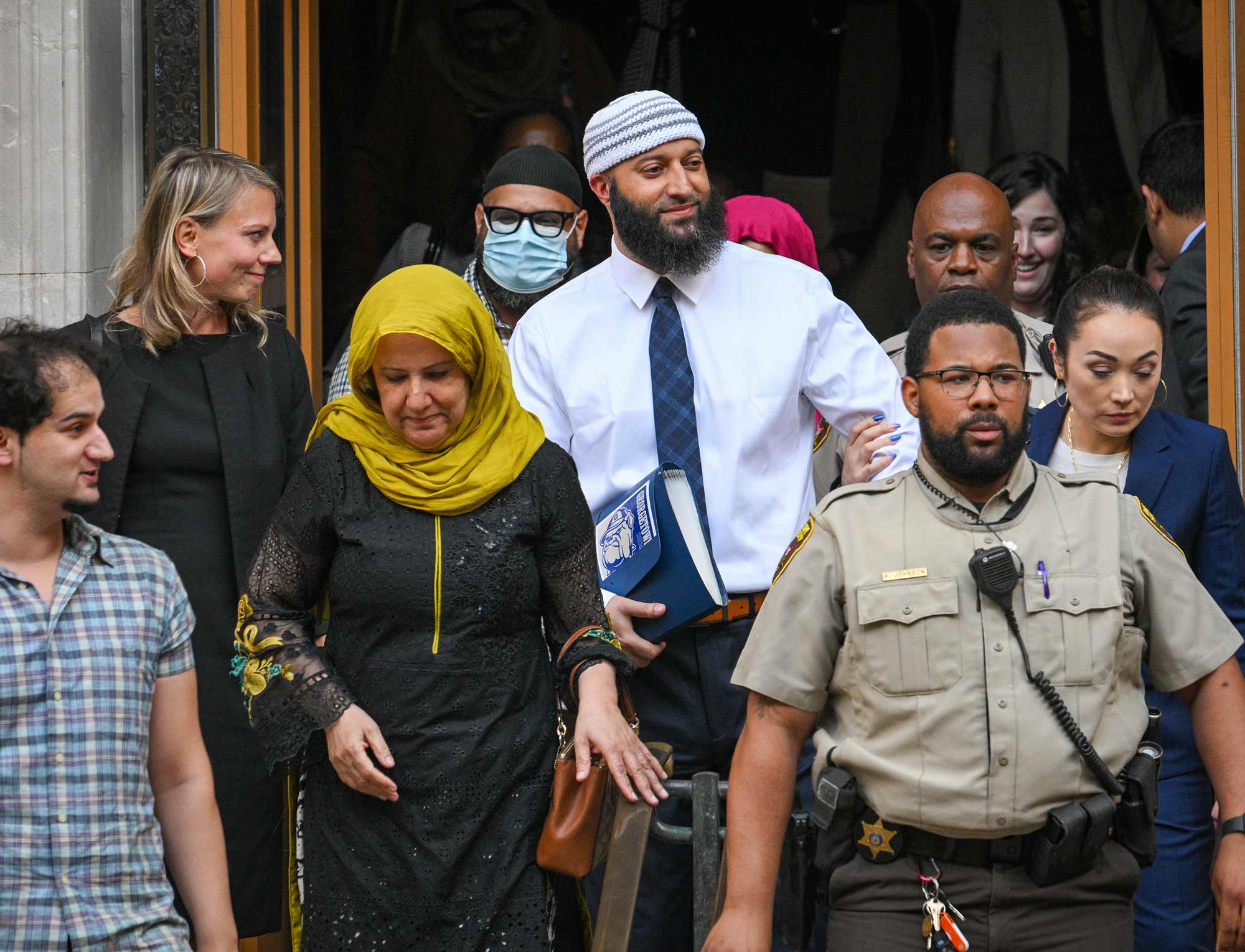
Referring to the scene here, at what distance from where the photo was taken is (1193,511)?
3557 millimetres

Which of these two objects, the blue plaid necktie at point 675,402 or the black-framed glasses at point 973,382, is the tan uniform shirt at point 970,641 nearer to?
the black-framed glasses at point 973,382

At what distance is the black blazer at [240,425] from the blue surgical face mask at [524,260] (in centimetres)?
94

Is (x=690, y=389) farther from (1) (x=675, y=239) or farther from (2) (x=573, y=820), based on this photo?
(2) (x=573, y=820)

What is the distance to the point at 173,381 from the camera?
380 cm

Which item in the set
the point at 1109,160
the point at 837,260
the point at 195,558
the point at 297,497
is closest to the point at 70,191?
the point at 195,558

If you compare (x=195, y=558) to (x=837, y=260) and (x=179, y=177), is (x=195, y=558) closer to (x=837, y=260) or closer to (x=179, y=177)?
(x=179, y=177)

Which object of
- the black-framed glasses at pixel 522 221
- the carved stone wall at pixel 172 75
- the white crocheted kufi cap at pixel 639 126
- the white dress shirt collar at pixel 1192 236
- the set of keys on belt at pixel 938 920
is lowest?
the set of keys on belt at pixel 938 920

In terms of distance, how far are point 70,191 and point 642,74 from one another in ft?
10.5

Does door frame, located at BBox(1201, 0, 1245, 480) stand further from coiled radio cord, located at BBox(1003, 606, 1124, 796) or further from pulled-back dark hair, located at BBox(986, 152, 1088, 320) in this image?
coiled radio cord, located at BBox(1003, 606, 1124, 796)

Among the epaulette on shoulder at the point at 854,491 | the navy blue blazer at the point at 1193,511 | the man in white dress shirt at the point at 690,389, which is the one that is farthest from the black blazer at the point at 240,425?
the navy blue blazer at the point at 1193,511

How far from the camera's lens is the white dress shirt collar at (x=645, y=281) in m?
3.99

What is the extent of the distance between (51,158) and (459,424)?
2028mm

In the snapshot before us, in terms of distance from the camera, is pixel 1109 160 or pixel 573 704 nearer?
pixel 573 704

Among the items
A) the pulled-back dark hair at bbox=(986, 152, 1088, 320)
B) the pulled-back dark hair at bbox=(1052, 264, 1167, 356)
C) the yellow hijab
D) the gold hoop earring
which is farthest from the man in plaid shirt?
the pulled-back dark hair at bbox=(986, 152, 1088, 320)
